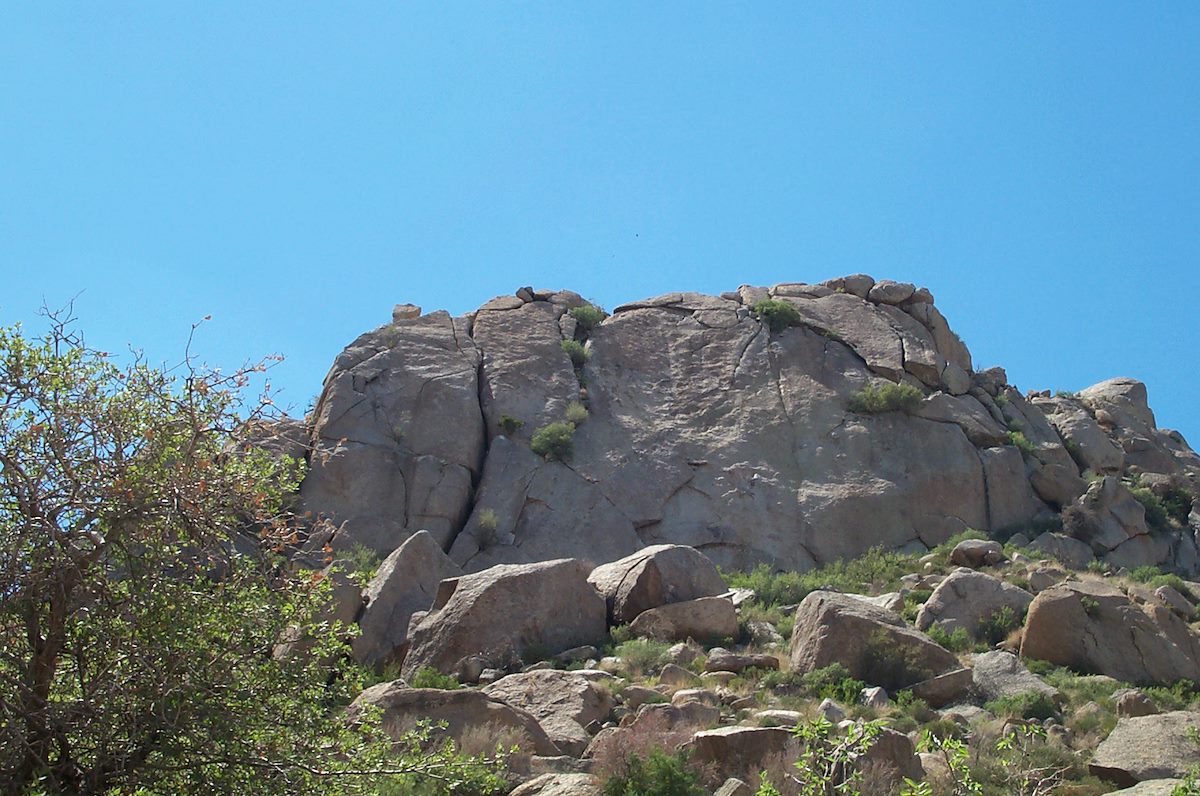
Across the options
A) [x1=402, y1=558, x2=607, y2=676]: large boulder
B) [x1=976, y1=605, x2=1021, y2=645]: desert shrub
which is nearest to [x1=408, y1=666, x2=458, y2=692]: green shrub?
[x1=402, y1=558, x2=607, y2=676]: large boulder

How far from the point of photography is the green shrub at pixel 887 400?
1240 inches

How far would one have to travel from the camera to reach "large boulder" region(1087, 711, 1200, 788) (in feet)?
38.4

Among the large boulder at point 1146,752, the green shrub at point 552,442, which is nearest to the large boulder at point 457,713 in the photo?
the large boulder at point 1146,752

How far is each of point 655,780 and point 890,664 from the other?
581cm

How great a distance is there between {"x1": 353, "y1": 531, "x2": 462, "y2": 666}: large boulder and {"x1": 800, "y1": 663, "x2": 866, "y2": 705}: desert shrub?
5722 mm

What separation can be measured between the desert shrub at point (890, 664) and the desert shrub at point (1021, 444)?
56.6 feet

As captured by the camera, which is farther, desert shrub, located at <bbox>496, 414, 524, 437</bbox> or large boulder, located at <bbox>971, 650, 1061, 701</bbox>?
desert shrub, located at <bbox>496, 414, 524, 437</bbox>

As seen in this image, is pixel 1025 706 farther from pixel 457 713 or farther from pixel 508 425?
pixel 508 425

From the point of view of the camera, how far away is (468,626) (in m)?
16.8

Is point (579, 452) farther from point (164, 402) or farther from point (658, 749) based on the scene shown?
point (164, 402)

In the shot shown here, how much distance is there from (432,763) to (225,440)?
2.62 metres

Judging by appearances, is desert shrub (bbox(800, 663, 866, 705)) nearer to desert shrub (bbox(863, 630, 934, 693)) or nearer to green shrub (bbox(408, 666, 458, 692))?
desert shrub (bbox(863, 630, 934, 693))

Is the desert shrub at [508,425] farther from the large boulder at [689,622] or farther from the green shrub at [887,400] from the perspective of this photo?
the large boulder at [689,622]

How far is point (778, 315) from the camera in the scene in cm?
3403
